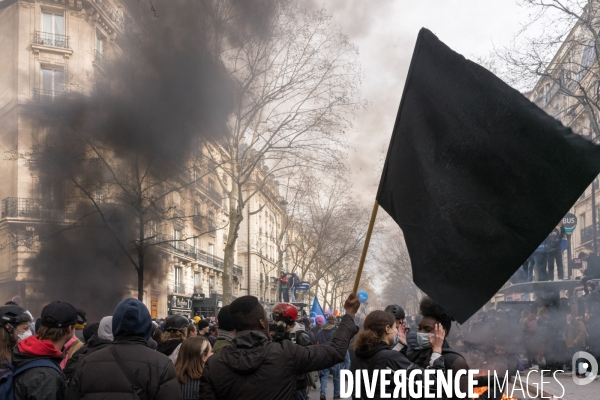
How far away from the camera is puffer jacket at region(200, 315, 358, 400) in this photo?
9.93ft

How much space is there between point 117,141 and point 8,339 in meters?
11.5

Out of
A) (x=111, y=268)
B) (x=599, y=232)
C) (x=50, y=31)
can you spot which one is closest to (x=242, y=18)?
(x=111, y=268)

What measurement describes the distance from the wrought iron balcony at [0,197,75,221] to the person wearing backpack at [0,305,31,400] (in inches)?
445

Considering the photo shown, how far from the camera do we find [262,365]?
10.0ft

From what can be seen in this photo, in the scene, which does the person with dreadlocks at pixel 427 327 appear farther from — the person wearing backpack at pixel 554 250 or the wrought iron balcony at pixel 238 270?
the wrought iron balcony at pixel 238 270

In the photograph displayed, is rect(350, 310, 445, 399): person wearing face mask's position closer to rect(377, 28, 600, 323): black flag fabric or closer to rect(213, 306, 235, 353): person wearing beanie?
rect(377, 28, 600, 323): black flag fabric

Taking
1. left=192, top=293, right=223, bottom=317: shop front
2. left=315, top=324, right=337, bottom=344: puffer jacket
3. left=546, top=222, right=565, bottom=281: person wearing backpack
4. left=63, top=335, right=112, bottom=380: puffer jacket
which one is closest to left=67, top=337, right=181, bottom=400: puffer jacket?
left=63, top=335, right=112, bottom=380: puffer jacket

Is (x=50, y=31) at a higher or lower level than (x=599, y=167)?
higher

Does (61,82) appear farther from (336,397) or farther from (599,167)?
(599,167)

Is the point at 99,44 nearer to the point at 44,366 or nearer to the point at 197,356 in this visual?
the point at 197,356

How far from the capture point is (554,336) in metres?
10.9

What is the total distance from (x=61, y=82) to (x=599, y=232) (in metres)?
27.1

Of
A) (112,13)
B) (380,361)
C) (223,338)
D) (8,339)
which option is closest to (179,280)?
(112,13)

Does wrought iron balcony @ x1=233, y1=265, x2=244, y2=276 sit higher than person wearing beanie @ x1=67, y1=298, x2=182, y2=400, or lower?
higher
